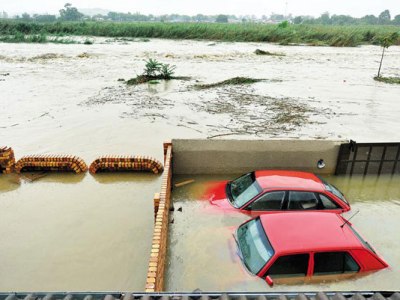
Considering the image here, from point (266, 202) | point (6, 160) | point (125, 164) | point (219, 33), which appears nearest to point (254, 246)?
point (266, 202)

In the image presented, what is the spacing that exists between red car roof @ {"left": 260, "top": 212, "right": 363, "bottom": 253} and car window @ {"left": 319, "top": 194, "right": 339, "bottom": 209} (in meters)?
1.14

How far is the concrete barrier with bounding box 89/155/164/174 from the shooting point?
10141 millimetres

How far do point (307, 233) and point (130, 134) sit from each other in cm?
967

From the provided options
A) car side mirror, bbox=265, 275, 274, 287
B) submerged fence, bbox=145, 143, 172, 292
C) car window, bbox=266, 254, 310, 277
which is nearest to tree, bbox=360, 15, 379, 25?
submerged fence, bbox=145, 143, 172, 292

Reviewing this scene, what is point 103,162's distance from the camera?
33.4ft

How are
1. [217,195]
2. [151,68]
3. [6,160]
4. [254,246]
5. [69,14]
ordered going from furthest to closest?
1. [69,14]
2. [151,68]
3. [6,160]
4. [217,195]
5. [254,246]

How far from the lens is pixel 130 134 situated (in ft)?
44.9

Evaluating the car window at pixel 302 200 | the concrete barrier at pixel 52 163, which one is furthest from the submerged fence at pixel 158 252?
the concrete barrier at pixel 52 163

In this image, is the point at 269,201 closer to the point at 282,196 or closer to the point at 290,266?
the point at 282,196

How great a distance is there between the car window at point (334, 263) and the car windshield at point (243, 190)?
200cm

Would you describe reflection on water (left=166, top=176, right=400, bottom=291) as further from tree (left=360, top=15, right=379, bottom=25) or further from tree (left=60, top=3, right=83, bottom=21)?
tree (left=360, top=15, right=379, bottom=25)

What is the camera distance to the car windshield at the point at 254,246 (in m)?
5.21

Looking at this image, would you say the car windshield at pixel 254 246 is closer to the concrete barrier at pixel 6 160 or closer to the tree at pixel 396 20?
the concrete barrier at pixel 6 160

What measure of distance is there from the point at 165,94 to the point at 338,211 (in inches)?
583
